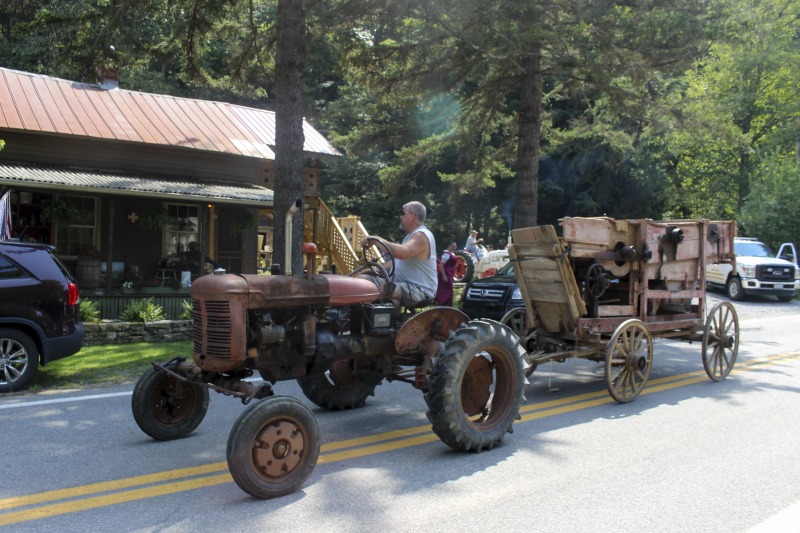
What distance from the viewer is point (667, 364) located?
1036 cm

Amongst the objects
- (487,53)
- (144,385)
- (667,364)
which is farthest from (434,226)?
(144,385)

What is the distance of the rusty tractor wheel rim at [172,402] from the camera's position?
5.59m

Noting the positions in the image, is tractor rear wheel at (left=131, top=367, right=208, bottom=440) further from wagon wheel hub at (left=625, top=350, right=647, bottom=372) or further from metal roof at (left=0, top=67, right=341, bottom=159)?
metal roof at (left=0, top=67, right=341, bottom=159)

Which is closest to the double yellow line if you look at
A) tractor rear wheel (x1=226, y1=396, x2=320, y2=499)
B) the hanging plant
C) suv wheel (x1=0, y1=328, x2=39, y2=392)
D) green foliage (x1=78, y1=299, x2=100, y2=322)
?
tractor rear wheel (x1=226, y1=396, x2=320, y2=499)

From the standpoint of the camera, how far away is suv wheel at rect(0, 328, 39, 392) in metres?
8.01

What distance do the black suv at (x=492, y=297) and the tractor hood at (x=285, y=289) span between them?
6984mm

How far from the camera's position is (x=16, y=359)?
8086 mm

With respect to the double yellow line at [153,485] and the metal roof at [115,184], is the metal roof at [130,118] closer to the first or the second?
the metal roof at [115,184]

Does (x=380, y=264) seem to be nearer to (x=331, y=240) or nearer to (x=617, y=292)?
(x=617, y=292)

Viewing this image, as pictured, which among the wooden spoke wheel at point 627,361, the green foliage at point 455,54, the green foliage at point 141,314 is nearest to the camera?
the wooden spoke wheel at point 627,361

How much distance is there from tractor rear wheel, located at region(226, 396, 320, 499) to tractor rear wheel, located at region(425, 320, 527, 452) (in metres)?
1.18

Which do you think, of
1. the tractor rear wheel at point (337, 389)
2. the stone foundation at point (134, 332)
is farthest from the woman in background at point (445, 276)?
the stone foundation at point (134, 332)

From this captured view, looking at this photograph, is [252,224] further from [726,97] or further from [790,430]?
[726,97]

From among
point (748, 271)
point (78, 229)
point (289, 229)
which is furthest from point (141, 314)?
point (748, 271)
